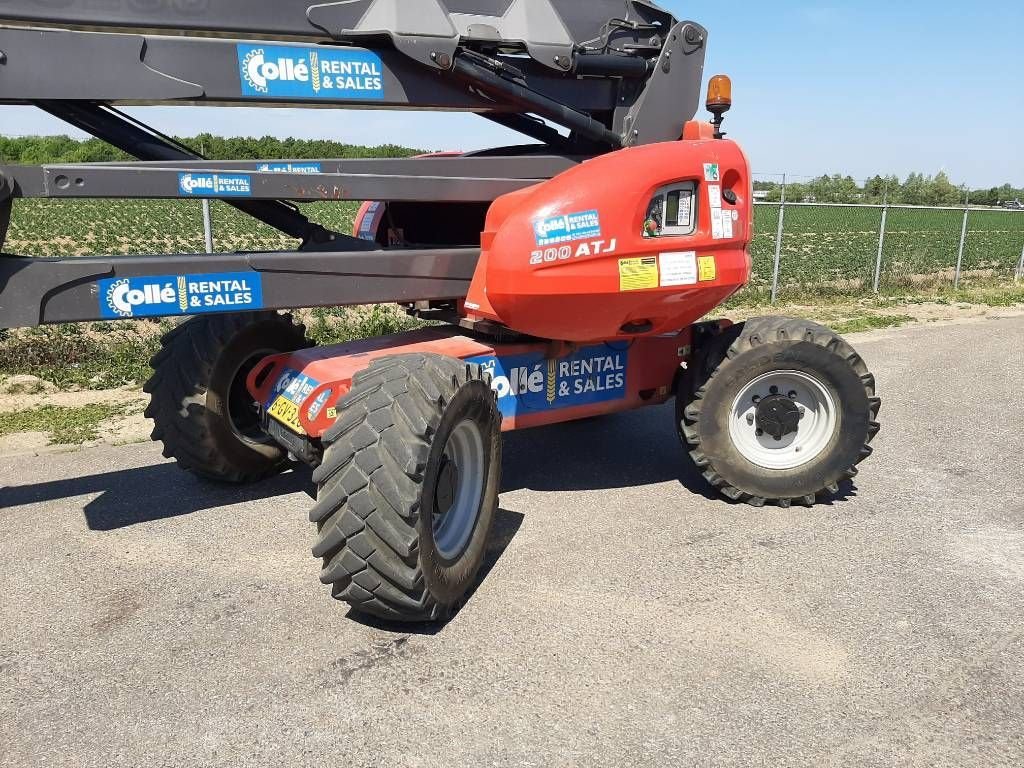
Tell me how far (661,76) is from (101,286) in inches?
129

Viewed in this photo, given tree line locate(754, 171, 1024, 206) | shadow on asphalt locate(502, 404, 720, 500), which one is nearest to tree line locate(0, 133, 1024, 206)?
tree line locate(754, 171, 1024, 206)

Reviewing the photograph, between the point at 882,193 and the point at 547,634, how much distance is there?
40.7m

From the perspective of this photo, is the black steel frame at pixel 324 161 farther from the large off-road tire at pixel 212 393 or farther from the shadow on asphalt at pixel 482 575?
the shadow on asphalt at pixel 482 575

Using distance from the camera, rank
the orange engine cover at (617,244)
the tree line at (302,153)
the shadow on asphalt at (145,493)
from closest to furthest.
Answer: the orange engine cover at (617,244), the shadow on asphalt at (145,493), the tree line at (302,153)

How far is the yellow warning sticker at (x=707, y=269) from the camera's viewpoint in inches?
181

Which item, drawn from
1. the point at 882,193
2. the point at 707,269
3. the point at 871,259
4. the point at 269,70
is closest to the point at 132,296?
the point at 269,70

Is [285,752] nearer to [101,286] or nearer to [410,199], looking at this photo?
[101,286]

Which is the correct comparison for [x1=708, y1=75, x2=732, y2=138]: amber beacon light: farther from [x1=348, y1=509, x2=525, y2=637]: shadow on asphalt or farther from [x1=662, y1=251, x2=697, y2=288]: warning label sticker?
[x1=348, y1=509, x2=525, y2=637]: shadow on asphalt

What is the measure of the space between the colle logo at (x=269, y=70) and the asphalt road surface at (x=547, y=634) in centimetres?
235

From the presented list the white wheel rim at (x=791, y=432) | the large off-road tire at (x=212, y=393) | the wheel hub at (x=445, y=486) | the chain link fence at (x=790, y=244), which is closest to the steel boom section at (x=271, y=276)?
the large off-road tire at (x=212, y=393)

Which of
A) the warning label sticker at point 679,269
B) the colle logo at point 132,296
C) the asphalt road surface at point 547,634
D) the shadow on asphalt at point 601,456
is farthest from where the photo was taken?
the shadow on asphalt at point 601,456

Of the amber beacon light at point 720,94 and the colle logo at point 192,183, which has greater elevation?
the amber beacon light at point 720,94

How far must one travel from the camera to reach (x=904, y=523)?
487 centimetres

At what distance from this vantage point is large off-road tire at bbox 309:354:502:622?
3.43 m
